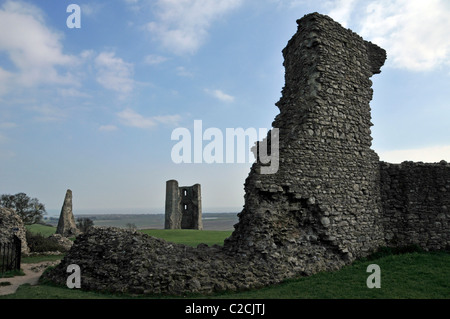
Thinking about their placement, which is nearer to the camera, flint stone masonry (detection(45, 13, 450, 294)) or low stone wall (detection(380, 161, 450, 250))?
flint stone masonry (detection(45, 13, 450, 294))

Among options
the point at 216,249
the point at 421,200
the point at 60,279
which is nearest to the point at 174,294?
the point at 216,249

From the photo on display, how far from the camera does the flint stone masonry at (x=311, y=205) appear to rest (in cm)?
867

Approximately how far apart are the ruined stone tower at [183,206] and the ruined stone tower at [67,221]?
12271 millimetres

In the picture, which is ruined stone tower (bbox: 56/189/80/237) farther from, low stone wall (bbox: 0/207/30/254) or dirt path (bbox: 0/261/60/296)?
dirt path (bbox: 0/261/60/296)

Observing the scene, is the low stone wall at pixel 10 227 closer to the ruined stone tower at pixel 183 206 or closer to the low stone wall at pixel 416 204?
the low stone wall at pixel 416 204

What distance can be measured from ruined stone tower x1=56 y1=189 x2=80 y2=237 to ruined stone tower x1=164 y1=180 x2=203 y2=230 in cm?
1227

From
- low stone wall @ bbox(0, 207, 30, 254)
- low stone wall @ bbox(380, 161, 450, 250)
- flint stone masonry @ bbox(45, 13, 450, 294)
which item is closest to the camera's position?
flint stone masonry @ bbox(45, 13, 450, 294)

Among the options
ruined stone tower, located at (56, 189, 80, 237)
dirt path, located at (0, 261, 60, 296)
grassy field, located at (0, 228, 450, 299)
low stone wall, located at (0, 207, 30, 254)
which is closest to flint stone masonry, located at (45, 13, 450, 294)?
grassy field, located at (0, 228, 450, 299)

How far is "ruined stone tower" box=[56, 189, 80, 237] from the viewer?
28.7 metres

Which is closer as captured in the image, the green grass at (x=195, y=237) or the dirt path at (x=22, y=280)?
the dirt path at (x=22, y=280)

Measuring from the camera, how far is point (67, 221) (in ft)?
96.0

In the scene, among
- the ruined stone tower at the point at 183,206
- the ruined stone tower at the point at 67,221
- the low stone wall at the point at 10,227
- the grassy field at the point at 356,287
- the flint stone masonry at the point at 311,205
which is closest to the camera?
the grassy field at the point at 356,287

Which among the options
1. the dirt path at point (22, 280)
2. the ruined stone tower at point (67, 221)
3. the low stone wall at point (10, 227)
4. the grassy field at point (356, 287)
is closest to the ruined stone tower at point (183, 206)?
the ruined stone tower at point (67, 221)
